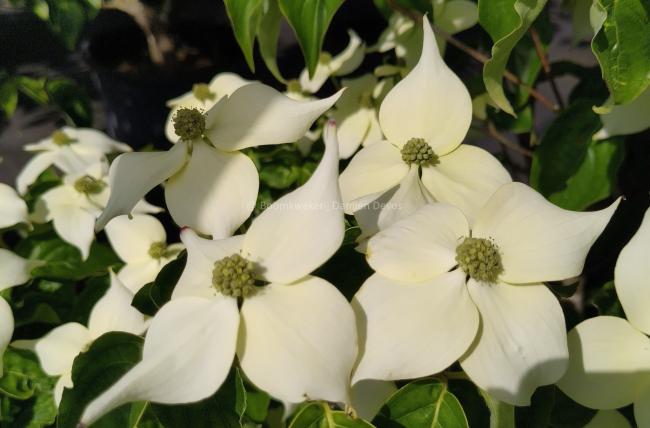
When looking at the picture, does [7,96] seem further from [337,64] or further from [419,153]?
[419,153]

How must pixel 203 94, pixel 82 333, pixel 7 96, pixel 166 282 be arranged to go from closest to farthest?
1. pixel 166 282
2. pixel 82 333
3. pixel 203 94
4. pixel 7 96

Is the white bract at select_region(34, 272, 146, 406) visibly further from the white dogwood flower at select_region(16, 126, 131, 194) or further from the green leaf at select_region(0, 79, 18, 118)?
the green leaf at select_region(0, 79, 18, 118)

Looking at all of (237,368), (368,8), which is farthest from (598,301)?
(368,8)

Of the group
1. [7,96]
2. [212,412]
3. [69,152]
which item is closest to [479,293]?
[212,412]

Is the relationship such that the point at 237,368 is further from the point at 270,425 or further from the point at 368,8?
the point at 368,8

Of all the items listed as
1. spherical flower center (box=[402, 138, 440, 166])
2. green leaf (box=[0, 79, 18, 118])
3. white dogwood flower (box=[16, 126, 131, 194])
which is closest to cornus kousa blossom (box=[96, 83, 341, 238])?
spherical flower center (box=[402, 138, 440, 166])

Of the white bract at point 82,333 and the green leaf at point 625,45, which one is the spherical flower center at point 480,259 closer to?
the green leaf at point 625,45
